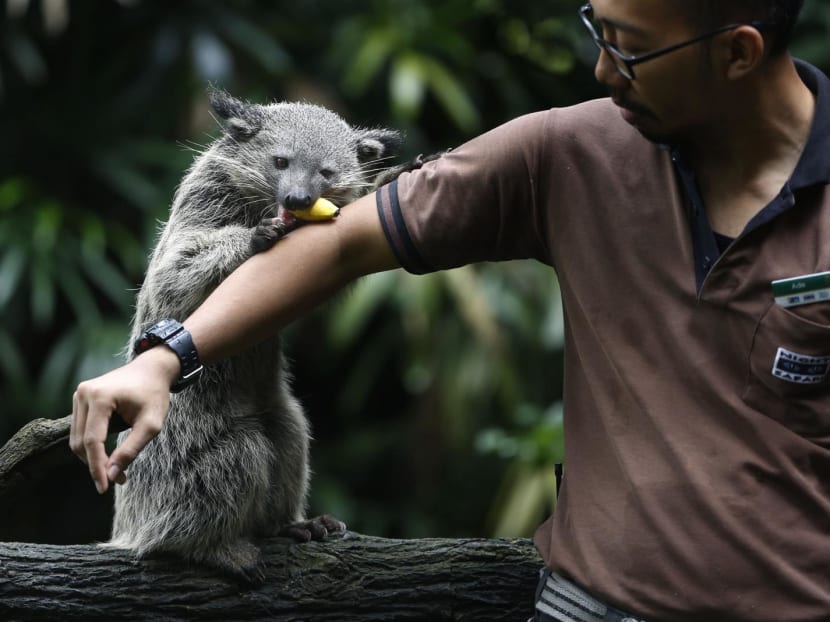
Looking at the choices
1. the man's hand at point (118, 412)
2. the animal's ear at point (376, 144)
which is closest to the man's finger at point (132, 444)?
the man's hand at point (118, 412)

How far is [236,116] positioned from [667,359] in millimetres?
1676

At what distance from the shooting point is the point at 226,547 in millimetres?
2643

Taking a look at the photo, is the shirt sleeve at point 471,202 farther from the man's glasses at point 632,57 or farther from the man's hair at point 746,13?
the man's hair at point 746,13

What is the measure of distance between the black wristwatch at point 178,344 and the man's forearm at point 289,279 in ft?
0.09

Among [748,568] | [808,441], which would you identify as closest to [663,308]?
[808,441]

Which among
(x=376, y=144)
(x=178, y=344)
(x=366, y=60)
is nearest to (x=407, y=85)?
(x=366, y=60)

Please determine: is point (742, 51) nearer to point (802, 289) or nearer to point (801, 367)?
point (802, 289)

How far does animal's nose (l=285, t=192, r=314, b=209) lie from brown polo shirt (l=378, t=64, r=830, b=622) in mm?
512

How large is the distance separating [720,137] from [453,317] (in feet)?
11.4

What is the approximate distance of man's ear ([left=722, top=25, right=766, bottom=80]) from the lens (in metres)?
1.84

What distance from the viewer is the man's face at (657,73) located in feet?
6.08

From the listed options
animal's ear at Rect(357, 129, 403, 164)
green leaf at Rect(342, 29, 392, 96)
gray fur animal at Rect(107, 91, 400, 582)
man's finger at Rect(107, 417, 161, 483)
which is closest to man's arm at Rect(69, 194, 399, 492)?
man's finger at Rect(107, 417, 161, 483)

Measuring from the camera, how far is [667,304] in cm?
196

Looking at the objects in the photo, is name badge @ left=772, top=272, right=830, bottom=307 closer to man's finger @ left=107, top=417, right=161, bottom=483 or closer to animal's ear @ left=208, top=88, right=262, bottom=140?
man's finger @ left=107, top=417, right=161, bottom=483
